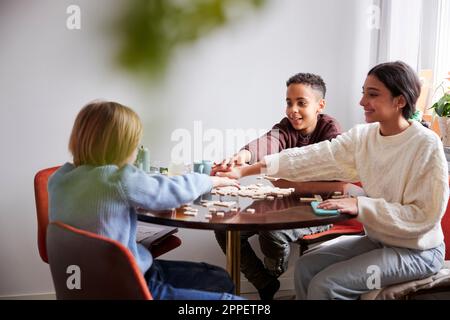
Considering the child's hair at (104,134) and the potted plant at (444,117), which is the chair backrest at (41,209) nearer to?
the child's hair at (104,134)

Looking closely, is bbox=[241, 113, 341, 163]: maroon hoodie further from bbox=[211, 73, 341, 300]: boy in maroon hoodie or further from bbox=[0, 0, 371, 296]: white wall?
bbox=[0, 0, 371, 296]: white wall

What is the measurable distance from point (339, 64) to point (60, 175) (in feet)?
8.35

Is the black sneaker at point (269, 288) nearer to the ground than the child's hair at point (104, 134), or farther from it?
nearer to the ground

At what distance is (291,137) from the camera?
312 centimetres

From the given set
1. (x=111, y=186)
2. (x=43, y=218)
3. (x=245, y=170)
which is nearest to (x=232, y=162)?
(x=245, y=170)

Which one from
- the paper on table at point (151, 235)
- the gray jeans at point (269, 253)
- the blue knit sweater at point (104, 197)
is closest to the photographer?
the blue knit sweater at point (104, 197)

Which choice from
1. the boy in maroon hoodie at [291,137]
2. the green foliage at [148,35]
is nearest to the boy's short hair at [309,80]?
the boy in maroon hoodie at [291,137]

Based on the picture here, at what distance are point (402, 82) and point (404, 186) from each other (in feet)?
1.42

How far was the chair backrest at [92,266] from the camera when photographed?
1297mm

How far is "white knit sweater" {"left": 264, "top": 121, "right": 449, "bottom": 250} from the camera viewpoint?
Result: 1991 millimetres

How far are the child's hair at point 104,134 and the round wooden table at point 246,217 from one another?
311 millimetres
